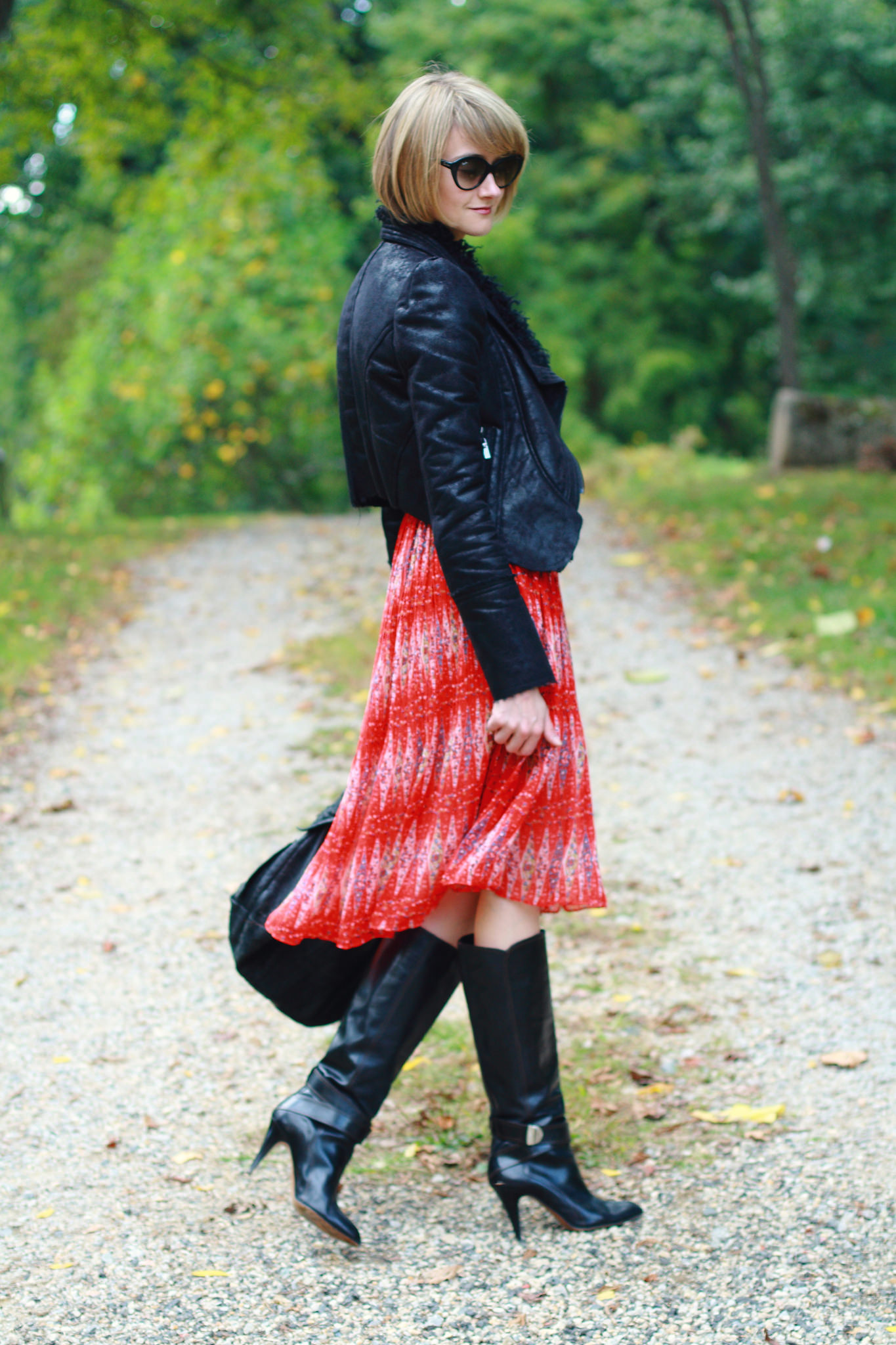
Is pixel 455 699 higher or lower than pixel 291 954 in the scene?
higher

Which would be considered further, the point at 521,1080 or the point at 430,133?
the point at 521,1080

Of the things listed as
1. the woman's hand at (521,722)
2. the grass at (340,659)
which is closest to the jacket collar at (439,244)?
the woman's hand at (521,722)

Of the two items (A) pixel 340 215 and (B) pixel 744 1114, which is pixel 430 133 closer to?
(B) pixel 744 1114

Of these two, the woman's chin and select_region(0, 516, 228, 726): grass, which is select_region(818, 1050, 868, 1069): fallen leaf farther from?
select_region(0, 516, 228, 726): grass

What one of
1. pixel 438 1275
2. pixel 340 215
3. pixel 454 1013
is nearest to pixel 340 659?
pixel 454 1013

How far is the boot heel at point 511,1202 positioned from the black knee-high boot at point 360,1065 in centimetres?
26

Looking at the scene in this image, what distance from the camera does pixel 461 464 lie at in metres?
1.92

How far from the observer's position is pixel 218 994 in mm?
3225

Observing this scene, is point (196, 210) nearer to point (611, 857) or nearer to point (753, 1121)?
point (611, 857)

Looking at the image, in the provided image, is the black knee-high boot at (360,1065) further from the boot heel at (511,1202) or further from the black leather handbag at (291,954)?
the boot heel at (511,1202)

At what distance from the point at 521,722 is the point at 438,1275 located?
3.10 ft

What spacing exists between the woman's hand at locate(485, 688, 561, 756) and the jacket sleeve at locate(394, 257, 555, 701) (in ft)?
0.08

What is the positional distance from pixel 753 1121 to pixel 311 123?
11349 mm

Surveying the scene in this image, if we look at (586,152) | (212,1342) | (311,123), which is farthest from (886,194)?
(212,1342)
